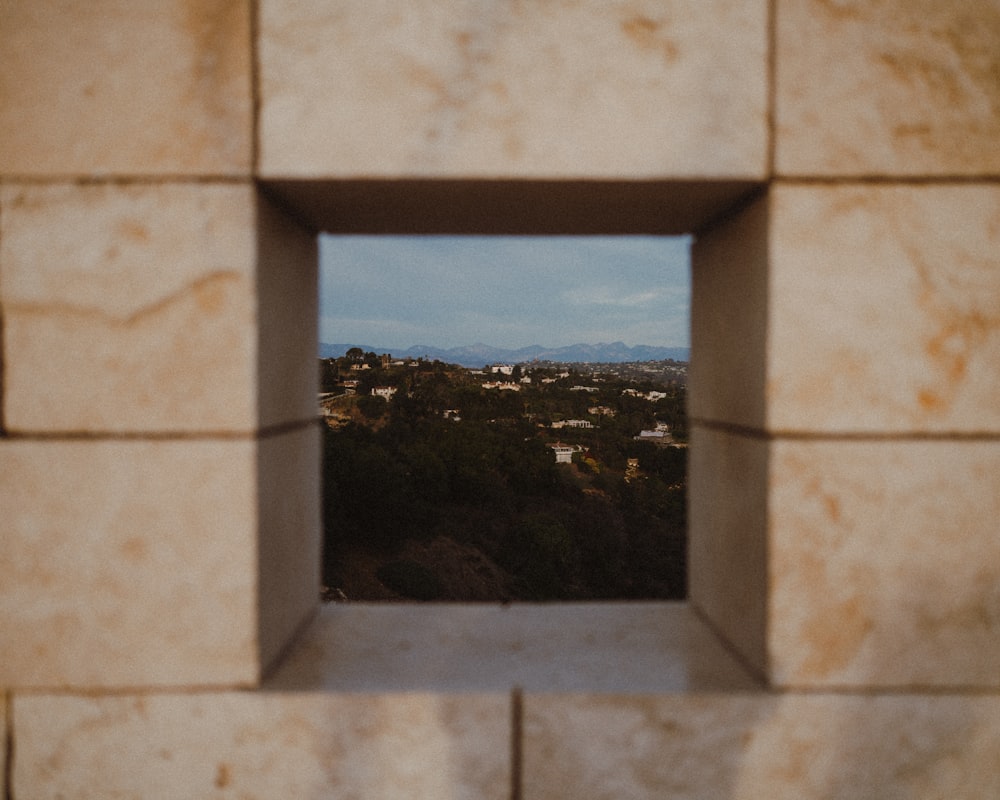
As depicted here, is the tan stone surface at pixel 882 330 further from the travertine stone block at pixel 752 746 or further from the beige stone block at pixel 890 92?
the travertine stone block at pixel 752 746

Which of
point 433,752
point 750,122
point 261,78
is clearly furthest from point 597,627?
point 261,78

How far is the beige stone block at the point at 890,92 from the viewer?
210 centimetres

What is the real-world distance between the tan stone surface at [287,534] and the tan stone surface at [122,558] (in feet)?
0.30

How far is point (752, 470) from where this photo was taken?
223cm

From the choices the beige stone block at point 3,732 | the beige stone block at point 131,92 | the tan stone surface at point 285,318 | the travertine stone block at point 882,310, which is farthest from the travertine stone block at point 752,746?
the beige stone block at point 131,92

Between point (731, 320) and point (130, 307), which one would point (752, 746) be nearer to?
point (731, 320)

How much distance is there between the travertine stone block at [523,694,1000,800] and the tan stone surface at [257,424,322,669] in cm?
92

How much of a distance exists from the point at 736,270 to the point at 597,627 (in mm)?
1484

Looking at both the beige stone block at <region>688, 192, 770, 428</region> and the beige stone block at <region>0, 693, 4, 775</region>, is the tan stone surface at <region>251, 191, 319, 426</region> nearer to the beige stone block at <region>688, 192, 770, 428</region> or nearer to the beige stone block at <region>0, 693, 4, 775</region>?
the beige stone block at <region>0, 693, 4, 775</region>

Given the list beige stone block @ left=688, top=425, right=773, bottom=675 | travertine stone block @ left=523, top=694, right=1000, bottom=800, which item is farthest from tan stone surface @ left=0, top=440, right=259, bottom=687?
beige stone block @ left=688, top=425, right=773, bottom=675

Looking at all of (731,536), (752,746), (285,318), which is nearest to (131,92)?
(285,318)

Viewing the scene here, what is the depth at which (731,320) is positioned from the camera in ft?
8.03

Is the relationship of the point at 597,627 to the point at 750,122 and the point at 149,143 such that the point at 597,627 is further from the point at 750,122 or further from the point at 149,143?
the point at 149,143

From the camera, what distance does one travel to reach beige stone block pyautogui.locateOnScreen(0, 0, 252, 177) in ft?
6.92
